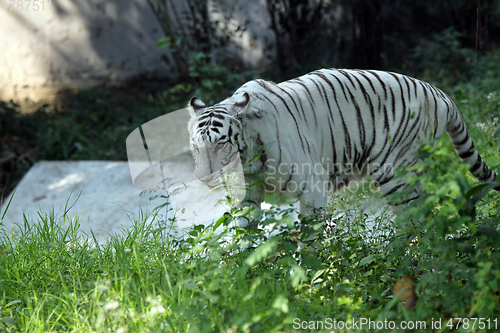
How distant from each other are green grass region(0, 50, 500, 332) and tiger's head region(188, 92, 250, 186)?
12.6 inches

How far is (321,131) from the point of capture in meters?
2.77

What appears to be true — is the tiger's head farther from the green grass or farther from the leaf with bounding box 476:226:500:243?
the leaf with bounding box 476:226:500:243

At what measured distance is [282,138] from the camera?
8.28 feet

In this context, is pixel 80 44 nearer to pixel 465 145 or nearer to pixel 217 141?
pixel 217 141

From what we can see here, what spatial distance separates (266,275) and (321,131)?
115 centimetres

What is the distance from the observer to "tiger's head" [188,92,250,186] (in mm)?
2363

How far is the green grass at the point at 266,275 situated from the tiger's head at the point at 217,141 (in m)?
0.32

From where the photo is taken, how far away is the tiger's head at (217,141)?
2363 mm

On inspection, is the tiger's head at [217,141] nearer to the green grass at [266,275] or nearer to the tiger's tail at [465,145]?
the green grass at [266,275]

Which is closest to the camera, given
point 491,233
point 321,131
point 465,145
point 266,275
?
point 491,233

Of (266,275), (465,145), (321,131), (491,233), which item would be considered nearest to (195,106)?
(321,131)

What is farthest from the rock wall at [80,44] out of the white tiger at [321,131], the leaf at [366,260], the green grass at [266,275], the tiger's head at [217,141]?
the leaf at [366,260]

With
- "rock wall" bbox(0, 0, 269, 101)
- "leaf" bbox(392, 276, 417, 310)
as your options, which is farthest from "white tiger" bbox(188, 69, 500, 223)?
"rock wall" bbox(0, 0, 269, 101)

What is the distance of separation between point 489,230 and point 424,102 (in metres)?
1.31
